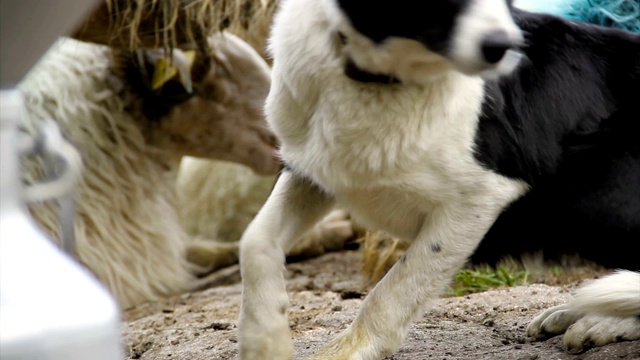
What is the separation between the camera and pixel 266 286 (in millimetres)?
2178

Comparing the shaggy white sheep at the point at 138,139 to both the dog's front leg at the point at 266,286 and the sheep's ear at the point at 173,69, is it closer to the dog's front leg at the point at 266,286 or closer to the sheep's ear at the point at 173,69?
the sheep's ear at the point at 173,69

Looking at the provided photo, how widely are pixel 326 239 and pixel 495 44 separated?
3.30 metres

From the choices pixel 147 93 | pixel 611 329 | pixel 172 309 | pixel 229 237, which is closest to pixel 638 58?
pixel 611 329

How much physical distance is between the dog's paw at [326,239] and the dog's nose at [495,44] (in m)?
3.19

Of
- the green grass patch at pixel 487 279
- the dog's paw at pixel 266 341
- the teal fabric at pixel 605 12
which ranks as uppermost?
the teal fabric at pixel 605 12

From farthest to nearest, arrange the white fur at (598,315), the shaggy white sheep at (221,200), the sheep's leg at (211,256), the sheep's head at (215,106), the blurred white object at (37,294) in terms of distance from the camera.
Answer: the shaggy white sheep at (221,200)
the sheep's leg at (211,256)
the sheep's head at (215,106)
the white fur at (598,315)
the blurred white object at (37,294)

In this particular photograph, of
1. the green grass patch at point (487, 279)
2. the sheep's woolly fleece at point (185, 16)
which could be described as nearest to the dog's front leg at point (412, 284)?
the green grass patch at point (487, 279)

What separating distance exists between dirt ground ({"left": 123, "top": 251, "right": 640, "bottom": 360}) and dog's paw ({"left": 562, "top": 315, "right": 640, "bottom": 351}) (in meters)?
0.03

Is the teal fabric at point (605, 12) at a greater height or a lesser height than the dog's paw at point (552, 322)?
greater

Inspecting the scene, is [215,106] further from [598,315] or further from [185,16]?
A: [598,315]

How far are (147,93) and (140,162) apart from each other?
326mm

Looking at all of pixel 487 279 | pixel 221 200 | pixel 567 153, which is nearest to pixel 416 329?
pixel 567 153

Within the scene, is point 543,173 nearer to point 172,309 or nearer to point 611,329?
point 611,329

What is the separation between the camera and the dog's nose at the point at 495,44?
1864 mm
